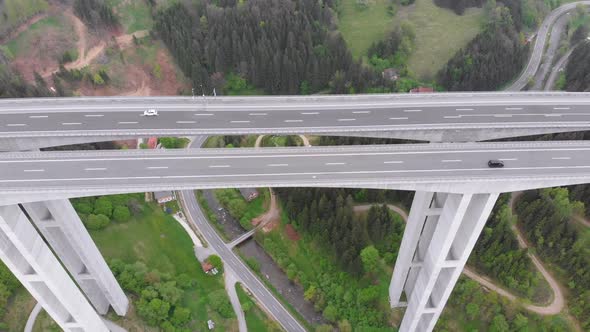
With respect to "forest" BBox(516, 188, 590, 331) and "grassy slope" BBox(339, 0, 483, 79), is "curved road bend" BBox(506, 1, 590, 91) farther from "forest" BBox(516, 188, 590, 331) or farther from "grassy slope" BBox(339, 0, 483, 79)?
"forest" BBox(516, 188, 590, 331)

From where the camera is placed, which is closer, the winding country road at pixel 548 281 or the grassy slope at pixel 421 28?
the winding country road at pixel 548 281

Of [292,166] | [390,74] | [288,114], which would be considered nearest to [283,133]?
[288,114]

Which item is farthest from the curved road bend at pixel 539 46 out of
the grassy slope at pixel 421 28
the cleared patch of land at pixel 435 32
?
the grassy slope at pixel 421 28

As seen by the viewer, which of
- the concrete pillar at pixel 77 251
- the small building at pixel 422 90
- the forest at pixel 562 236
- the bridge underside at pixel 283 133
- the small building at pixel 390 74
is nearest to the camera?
the concrete pillar at pixel 77 251

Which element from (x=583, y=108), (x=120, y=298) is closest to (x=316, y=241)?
(x=120, y=298)

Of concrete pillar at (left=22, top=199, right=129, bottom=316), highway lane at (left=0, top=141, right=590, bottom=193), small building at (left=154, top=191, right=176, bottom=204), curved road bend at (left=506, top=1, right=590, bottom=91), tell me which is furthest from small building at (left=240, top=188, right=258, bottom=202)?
curved road bend at (left=506, top=1, right=590, bottom=91)

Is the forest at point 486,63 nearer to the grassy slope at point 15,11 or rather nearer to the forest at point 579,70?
the forest at point 579,70

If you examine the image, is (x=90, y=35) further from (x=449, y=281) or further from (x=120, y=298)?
(x=449, y=281)
